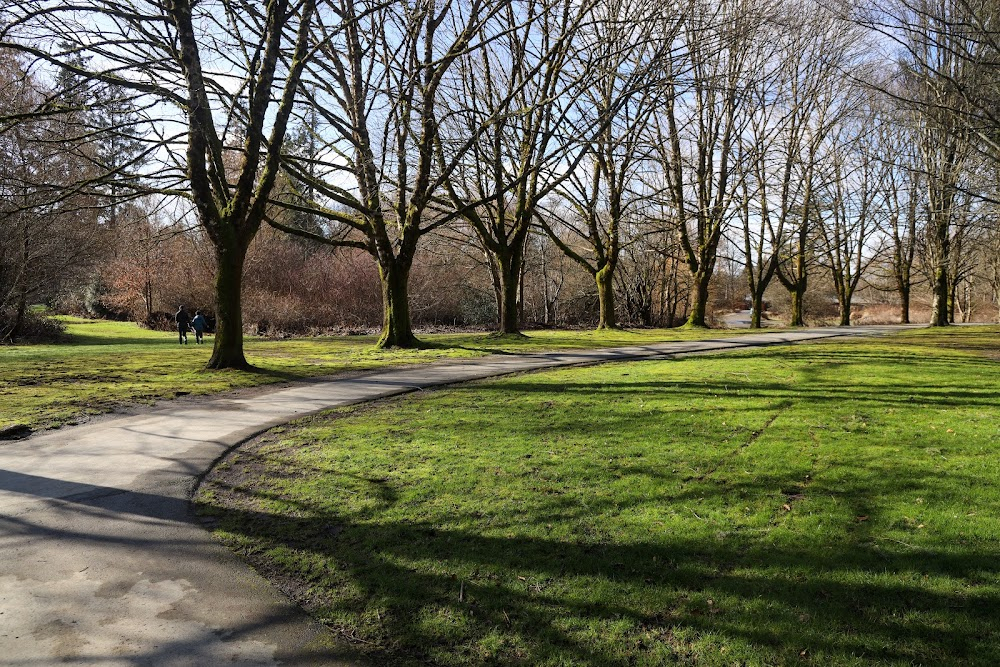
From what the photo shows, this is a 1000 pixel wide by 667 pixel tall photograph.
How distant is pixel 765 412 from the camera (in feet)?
25.0

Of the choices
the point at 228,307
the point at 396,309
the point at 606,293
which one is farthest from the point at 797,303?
the point at 228,307

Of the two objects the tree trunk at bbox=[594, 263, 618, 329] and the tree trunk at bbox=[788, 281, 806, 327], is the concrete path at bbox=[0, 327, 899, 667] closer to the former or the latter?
the tree trunk at bbox=[594, 263, 618, 329]

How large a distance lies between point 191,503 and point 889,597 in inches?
203

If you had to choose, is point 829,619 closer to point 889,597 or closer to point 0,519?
point 889,597

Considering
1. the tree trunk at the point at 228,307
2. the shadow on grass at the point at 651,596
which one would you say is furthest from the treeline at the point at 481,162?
the shadow on grass at the point at 651,596

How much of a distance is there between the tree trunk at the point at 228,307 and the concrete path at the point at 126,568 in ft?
16.7

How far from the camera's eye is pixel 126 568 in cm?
407

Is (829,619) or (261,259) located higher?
(261,259)

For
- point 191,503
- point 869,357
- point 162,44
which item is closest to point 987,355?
point 869,357

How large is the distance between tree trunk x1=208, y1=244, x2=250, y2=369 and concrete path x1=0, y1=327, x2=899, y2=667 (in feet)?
16.7

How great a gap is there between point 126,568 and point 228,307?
938 centimetres

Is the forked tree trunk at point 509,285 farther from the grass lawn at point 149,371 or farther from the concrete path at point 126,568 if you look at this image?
the concrete path at point 126,568

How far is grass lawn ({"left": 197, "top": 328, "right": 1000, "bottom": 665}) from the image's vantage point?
3.18m

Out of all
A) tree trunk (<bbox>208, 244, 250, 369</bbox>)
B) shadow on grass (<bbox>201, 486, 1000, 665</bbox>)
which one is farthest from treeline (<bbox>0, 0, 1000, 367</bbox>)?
shadow on grass (<bbox>201, 486, 1000, 665</bbox>)
